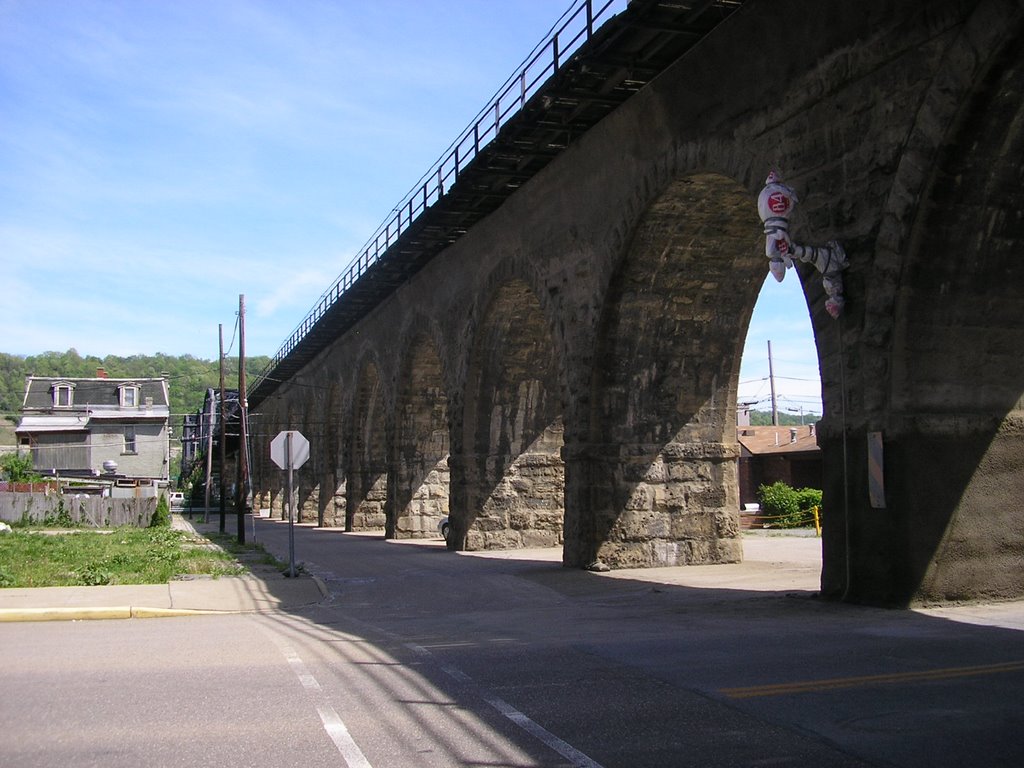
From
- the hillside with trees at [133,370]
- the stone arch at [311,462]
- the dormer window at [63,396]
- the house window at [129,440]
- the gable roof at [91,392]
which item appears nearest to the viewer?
the stone arch at [311,462]

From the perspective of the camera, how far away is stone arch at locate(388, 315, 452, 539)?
2823cm

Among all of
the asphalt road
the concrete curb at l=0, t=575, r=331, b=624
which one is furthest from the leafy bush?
the concrete curb at l=0, t=575, r=331, b=624

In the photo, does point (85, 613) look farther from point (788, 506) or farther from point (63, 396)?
point (63, 396)

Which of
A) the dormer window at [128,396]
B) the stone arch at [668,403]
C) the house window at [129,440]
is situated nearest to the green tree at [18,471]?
the house window at [129,440]

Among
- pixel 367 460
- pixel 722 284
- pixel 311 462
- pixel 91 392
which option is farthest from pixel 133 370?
pixel 722 284

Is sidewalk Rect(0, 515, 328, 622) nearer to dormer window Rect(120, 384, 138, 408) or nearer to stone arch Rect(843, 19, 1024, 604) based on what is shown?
stone arch Rect(843, 19, 1024, 604)

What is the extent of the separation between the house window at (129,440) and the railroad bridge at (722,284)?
43836 millimetres

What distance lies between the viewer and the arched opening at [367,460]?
112 ft

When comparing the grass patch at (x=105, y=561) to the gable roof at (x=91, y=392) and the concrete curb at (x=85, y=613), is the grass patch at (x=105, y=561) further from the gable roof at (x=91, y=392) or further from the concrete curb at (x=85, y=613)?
the gable roof at (x=91, y=392)

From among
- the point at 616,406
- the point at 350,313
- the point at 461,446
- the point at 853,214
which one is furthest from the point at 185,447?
the point at 853,214

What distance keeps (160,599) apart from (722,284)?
361 inches

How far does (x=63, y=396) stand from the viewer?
67125mm

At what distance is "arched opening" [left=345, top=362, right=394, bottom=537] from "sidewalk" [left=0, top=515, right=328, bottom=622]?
18.1m

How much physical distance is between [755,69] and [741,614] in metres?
6.22
